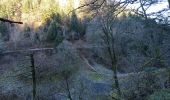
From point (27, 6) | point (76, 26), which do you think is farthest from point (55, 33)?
point (27, 6)

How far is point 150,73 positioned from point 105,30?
8009mm

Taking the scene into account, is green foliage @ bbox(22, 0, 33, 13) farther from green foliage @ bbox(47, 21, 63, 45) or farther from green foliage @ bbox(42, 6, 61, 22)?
green foliage @ bbox(47, 21, 63, 45)

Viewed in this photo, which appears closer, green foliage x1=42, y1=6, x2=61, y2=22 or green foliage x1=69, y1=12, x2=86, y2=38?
green foliage x1=69, y1=12, x2=86, y2=38

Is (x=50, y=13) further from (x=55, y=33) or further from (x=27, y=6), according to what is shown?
(x=55, y=33)

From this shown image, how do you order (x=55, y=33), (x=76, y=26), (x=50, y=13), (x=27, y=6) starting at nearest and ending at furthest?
(x=55, y=33) < (x=76, y=26) < (x=50, y=13) < (x=27, y=6)

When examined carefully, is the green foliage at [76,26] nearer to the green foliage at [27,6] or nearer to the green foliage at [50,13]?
the green foliage at [50,13]

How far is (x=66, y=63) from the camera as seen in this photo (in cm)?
4197

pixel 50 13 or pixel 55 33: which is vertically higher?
pixel 50 13

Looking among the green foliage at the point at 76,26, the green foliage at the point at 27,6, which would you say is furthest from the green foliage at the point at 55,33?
the green foliage at the point at 27,6

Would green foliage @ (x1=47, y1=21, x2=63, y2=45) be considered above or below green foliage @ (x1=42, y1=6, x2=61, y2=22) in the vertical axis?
below

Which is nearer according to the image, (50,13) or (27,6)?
(50,13)

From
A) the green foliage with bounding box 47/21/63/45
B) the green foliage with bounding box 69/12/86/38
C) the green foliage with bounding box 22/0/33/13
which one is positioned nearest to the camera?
the green foliage with bounding box 47/21/63/45

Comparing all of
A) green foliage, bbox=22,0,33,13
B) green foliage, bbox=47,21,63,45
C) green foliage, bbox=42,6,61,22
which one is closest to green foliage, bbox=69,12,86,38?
green foliage, bbox=47,21,63,45

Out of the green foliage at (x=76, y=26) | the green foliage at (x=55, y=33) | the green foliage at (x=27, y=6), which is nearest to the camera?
the green foliage at (x=55, y=33)
